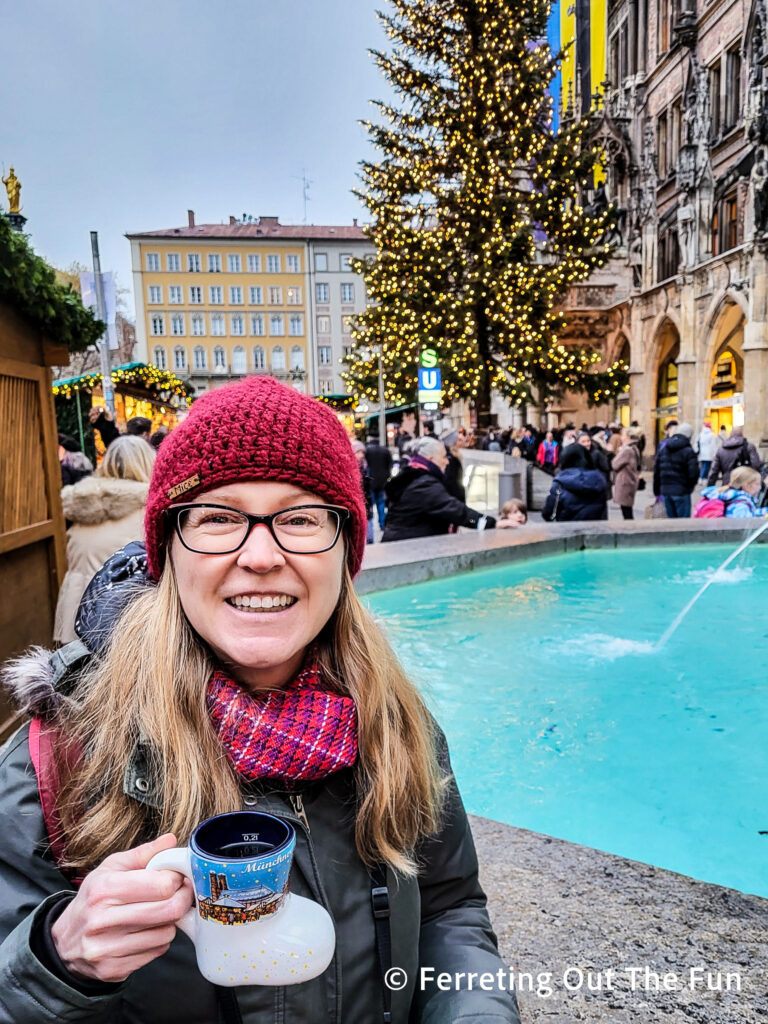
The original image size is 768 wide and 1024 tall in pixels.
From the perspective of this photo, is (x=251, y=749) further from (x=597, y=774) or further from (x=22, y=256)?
(x=22, y=256)

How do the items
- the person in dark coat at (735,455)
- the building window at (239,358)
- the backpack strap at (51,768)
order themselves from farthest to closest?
the building window at (239,358)
the person in dark coat at (735,455)
the backpack strap at (51,768)

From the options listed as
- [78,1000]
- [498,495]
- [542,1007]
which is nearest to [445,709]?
[542,1007]

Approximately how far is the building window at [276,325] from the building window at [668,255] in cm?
5352

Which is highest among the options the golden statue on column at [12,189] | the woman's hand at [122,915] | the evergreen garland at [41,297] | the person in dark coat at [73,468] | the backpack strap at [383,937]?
the golden statue on column at [12,189]

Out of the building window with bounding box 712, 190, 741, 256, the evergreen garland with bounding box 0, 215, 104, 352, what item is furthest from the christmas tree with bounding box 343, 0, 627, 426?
the evergreen garland with bounding box 0, 215, 104, 352

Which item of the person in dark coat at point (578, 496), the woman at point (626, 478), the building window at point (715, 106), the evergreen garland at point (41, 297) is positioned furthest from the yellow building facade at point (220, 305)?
the evergreen garland at point (41, 297)

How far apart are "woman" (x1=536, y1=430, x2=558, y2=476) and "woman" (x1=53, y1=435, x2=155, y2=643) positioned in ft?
53.8

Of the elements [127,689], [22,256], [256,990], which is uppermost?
[22,256]

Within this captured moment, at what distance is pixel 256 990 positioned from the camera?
3.62ft

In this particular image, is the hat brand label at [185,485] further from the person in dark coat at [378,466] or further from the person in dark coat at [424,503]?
the person in dark coat at [378,466]

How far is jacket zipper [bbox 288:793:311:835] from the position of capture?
1.23m

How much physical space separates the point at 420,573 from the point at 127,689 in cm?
568

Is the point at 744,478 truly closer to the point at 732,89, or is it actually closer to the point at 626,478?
the point at 626,478

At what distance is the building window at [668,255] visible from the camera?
86.5ft
